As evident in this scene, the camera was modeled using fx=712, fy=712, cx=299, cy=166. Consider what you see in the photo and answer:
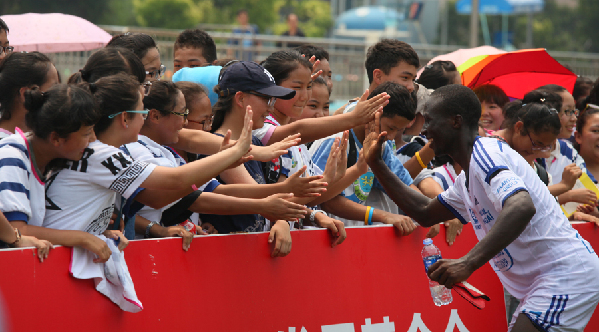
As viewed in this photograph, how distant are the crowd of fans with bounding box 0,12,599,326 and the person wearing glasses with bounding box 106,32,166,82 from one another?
1cm

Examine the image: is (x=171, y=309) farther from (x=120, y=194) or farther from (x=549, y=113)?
(x=549, y=113)

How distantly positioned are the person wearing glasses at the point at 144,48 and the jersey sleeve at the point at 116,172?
2.03 m

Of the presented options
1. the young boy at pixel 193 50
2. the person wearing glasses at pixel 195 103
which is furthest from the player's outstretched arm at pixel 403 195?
the young boy at pixel 193 50

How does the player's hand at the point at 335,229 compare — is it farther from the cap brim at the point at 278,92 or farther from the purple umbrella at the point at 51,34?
the purple umbrella at the point at 51,34

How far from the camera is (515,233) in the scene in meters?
3.44

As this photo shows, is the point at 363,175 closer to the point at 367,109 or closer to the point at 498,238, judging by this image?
the point at 367,109

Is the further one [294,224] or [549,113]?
[549,113]

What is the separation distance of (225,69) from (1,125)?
1.42m

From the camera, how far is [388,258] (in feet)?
16.8

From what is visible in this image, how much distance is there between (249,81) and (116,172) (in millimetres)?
1313

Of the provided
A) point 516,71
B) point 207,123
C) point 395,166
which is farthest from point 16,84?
point 516,71

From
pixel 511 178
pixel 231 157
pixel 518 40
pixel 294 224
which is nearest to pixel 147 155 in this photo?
pixel 231 157

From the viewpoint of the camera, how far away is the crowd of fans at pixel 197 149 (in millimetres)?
3406

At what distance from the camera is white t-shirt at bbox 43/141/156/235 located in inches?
136
